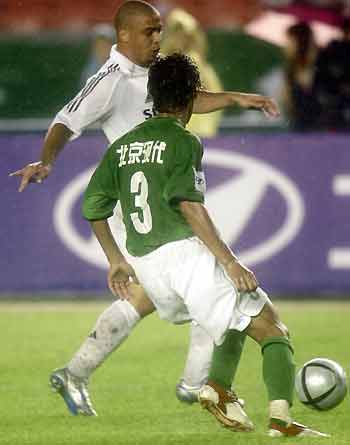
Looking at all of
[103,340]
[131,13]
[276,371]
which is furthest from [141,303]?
[131,13]

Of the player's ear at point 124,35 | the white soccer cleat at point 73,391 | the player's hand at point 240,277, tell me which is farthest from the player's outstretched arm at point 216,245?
the player's ear at point 124,35

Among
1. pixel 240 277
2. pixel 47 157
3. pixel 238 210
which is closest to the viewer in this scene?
pixel 240 277

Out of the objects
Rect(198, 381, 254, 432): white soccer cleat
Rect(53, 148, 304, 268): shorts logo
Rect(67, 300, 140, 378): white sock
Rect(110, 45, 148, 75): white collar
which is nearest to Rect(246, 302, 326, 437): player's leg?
Rect(198, 381, 254, 432): white soccer cleat

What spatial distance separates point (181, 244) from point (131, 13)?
1.59 meters

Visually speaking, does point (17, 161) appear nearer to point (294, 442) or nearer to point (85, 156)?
point (85, 156)

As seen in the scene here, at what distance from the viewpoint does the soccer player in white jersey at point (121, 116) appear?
7.54 m

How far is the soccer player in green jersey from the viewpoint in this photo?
648 cm

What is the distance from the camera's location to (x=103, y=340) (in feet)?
24.7

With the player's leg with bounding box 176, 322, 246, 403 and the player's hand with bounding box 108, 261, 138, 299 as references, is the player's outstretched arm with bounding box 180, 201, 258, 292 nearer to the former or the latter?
the player's hand with bounding box 108, 261, 138, 299

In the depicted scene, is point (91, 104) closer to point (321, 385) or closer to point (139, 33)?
point (139, 33)

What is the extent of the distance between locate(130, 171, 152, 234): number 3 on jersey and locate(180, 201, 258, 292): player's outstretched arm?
0.74 feet

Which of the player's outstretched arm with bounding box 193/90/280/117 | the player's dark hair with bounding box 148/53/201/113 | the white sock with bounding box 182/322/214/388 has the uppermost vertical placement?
the player's dark hair with bounding box 148/53/201/113

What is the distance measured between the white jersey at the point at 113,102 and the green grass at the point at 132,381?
143 centimetres

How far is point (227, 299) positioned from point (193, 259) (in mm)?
241
